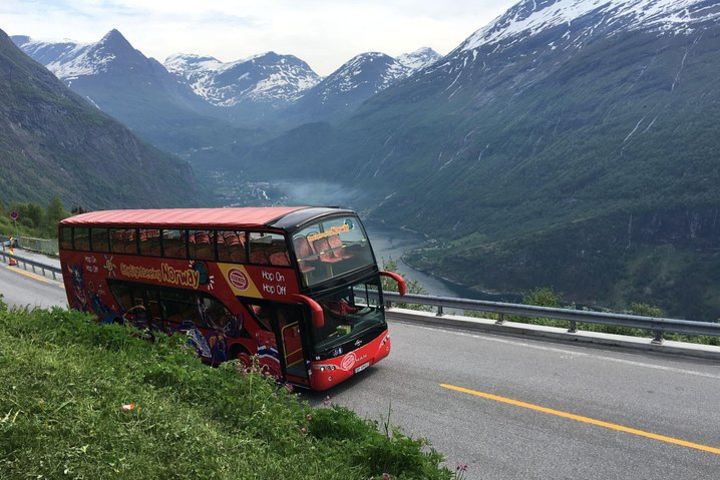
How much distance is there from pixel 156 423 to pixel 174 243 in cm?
835

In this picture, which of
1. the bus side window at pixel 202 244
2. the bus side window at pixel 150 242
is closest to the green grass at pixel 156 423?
the bus side window at pixel 202 244

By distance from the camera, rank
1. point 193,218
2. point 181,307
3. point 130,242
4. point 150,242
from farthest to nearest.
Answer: point 130,242 < point 150,242 < point 193,218 < point 181,307

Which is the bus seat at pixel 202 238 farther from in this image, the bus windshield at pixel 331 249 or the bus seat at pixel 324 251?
the bus seat at pixel 324 251

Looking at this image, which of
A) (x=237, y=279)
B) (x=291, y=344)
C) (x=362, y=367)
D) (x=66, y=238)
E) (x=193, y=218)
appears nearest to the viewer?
(x=291, y=344)

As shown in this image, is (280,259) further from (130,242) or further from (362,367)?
(130,242)

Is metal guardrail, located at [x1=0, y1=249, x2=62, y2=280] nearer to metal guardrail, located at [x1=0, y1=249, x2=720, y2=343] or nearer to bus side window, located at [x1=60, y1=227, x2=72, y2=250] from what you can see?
bus side window, located at [x1=60, y1=227, x2=72, y2=250]

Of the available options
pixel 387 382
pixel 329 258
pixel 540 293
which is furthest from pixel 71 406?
pixel 540 293

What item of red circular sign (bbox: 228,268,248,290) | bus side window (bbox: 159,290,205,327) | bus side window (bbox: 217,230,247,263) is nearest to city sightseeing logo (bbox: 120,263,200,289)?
bus side window (bbox: 159,290,205,327)

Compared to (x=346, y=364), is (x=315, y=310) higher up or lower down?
higher up

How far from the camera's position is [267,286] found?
1178 cm

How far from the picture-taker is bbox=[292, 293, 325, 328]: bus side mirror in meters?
10.7

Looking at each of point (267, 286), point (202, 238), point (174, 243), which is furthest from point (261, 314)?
point (174, 243)

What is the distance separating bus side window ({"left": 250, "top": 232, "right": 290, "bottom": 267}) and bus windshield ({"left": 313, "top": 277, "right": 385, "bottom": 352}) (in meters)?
1.17

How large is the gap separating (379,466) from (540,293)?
26.1m
